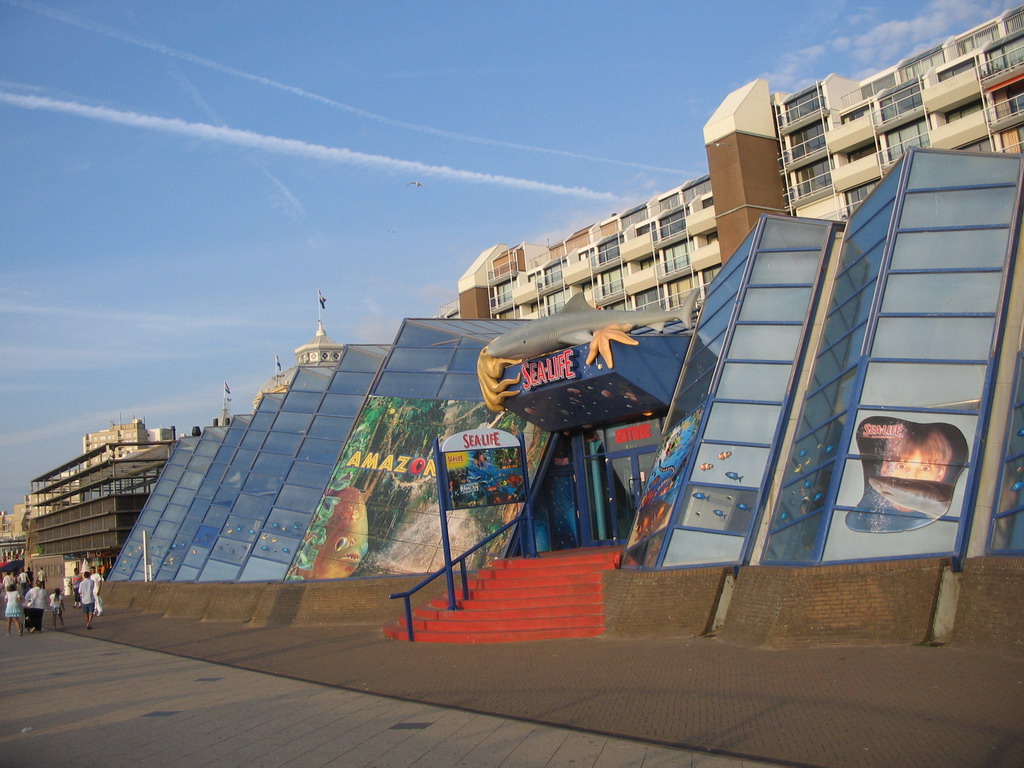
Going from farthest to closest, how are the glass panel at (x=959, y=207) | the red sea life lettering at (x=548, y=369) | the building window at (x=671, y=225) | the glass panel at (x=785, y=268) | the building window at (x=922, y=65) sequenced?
the building window at (x=671, y=225)
the building window at (x=922, y=65)
the red sea life lettering at (x=548, y=369)
the glass panel at (x=785, y=268)
the glass panel at (x=959, y=207)

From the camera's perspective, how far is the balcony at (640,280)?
60938mm

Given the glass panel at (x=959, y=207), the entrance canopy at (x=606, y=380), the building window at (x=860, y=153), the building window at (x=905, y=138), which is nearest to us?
the glass panel at (x=959, y=207)

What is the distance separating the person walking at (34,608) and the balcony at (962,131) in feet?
143

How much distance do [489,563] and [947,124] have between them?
39548mm

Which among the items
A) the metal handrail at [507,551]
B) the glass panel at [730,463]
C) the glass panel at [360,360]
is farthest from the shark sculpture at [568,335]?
the glass panel at [360,360]

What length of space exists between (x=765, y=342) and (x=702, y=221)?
43.3 metres

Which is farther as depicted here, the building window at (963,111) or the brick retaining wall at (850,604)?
the building window at (963,111)

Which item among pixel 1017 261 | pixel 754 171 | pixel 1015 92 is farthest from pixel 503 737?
pixel 754 171

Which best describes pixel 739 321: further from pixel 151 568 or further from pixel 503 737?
pixel 151 568

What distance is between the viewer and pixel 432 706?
9.05 metres

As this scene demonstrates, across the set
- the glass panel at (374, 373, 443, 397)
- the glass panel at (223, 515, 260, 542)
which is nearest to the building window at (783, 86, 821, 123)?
the glass panel at (374, 373, 443, 397)

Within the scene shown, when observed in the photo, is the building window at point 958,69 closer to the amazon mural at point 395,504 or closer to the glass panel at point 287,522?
the amazon mural at point 395,504

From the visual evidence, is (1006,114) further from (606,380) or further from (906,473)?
(906,473)

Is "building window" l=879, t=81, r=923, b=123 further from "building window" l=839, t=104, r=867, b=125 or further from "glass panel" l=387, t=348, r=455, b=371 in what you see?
"glass panel" l=387, t=348, r=455, b=371
